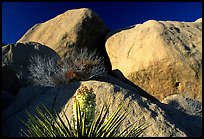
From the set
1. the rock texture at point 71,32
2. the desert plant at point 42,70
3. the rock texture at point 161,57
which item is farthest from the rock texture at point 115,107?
the rock texture at point 71,32

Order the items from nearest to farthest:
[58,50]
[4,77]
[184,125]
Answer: [184,125]
[4,77]
[58,50]

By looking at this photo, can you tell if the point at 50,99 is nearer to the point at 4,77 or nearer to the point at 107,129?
the point at 4,77

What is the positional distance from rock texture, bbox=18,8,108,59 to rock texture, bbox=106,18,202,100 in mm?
1348

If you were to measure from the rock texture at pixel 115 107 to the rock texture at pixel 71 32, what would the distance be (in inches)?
439

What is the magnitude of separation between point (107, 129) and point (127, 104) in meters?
4.55

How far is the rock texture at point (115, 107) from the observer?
29.5 feet

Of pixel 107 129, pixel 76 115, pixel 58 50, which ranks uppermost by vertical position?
pixel 76 115

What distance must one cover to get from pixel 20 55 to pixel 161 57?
25.3ft

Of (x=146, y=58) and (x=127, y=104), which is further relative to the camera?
(x=146, y=58)

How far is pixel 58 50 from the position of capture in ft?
70.9

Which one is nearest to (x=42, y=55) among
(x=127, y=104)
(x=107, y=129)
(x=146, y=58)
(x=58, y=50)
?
(x=58, y=50)

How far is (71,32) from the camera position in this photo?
883 inches

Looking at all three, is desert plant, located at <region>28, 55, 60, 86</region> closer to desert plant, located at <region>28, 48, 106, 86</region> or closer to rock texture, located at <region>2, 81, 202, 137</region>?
desert plant, located at <region>28, 48, 106, 86</region>

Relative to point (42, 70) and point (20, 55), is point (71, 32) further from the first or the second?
point (20, 55)
